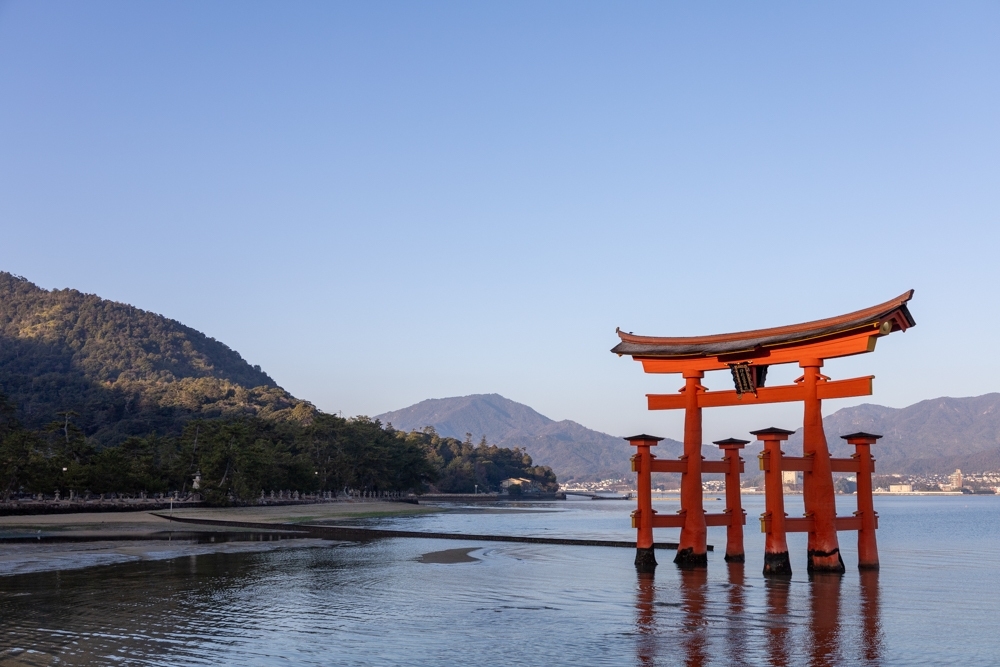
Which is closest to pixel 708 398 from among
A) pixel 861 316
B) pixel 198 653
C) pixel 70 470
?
pixel 861 316

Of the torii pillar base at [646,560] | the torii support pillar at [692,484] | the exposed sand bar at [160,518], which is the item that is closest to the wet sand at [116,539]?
the exposed sand bar at [160,518]

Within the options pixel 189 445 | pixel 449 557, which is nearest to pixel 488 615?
pixel 449 557

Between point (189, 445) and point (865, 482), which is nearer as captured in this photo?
point (865, 482)

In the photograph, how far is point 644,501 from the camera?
27.5 m

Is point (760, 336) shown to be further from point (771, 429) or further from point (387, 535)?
point (387, 535)

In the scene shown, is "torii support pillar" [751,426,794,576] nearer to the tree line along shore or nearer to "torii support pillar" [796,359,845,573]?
"torii support pillar" [796,359,845,573]

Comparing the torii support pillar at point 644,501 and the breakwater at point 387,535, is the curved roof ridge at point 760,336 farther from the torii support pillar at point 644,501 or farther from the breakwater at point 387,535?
the breakwater at point 387,535

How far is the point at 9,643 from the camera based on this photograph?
1571 cm

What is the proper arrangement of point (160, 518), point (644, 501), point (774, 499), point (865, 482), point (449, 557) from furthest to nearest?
point (160, 518)
point (449, 557)
point (644, 501)
point (865, 482)
point (774, 499)

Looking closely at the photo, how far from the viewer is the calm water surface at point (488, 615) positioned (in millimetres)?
15455

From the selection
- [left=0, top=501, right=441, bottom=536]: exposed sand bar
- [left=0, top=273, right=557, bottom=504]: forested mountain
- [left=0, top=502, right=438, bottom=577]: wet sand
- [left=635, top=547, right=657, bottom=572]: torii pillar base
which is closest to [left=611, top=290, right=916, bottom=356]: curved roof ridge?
[left=635, top=547, right=657, bottom=572]: torii pillar base

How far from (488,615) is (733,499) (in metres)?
11.7

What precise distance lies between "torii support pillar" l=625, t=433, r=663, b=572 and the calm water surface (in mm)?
666

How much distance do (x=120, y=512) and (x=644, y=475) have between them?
52.1m
